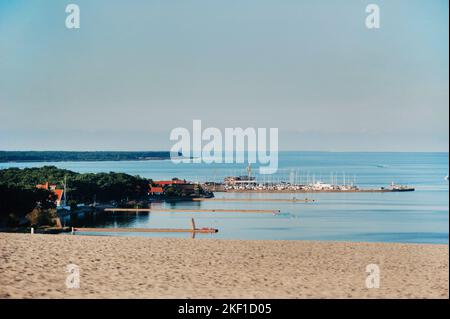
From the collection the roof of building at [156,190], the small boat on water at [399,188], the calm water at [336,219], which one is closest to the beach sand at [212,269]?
the calm water at [336,219]

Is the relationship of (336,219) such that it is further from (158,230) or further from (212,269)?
(212,269)

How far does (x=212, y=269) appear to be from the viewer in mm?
8578

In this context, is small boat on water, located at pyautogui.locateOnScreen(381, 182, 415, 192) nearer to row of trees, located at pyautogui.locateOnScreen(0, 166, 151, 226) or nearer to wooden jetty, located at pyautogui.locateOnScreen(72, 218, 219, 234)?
row of trees, located at pyautogui.locateOnScreen(0, 166, 151, 226)

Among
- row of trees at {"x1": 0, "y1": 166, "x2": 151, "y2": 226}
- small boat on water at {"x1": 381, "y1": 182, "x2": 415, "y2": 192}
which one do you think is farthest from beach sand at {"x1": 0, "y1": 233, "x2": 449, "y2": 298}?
Answer: small boat on water at {"x1": 381, "y1": 182, "x2": 415, "y2": 192}

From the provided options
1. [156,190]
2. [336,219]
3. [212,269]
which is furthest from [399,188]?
[212,269]

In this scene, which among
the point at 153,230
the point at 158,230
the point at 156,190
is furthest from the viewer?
the point at 156,190

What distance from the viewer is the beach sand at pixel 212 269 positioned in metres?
6.80

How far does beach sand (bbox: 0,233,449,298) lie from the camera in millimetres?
6805

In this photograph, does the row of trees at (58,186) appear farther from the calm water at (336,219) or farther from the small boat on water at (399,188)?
the small boat on water at (399,188)
